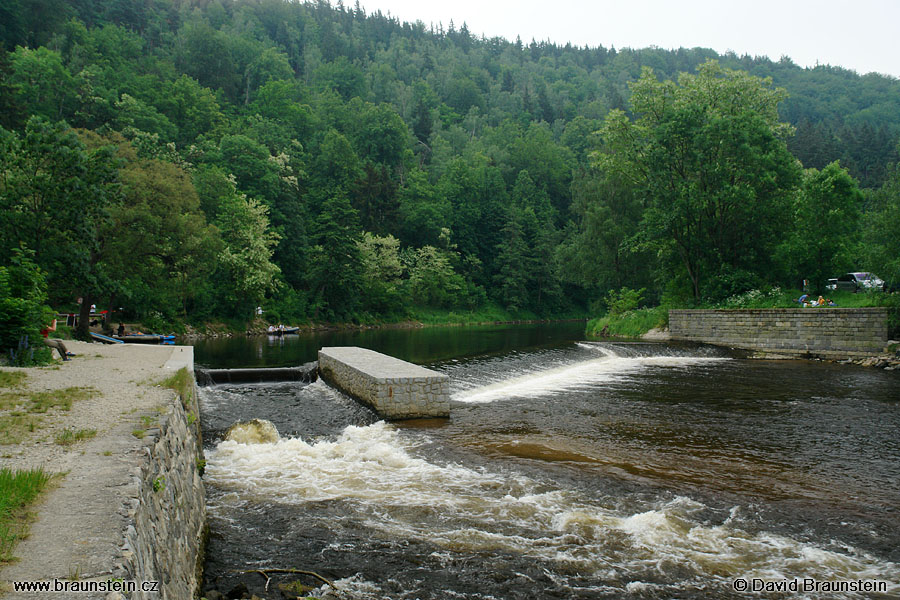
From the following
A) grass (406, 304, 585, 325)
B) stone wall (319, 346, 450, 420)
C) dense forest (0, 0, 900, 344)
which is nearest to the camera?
stone wall (319, 346, 450, 420)

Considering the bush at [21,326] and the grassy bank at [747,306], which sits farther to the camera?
the grassy bank at [747,306]

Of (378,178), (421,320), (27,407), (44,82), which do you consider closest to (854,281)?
(27,407)

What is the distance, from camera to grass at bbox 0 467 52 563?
3.37 meters

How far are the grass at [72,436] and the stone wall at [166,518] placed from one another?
590 mm

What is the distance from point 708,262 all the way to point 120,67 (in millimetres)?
76293

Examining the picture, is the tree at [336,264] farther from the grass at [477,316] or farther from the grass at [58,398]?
the grass at [58,398]

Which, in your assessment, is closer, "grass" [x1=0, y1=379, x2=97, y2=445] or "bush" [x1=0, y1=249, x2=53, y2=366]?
"grass" [x1=0, y1=379, x2=97, y2=445]

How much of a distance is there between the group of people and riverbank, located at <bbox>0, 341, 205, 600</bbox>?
1133 inches

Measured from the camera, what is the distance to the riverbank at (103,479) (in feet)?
10.5

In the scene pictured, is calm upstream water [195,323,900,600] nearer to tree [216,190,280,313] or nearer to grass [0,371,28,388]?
grass [0,371,28,388]

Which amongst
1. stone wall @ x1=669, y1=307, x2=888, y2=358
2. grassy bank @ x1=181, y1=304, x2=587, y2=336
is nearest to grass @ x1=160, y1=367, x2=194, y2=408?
stone wall @ x1=669, y1=307, x2=888, y2=358

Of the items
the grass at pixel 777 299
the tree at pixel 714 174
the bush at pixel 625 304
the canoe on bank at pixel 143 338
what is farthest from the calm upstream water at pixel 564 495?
the bush at pixel 625 304

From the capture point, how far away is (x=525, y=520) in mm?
6852

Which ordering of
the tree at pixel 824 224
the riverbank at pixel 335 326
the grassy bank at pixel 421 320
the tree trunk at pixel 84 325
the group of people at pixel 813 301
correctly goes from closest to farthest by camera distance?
the tree trunk at pixel 84 325 → the group of people at pixel 813 301 → the tree at pixel 824 224 → the riverbank at pixel 335 326 → the grassy bank at pixel 421 320
